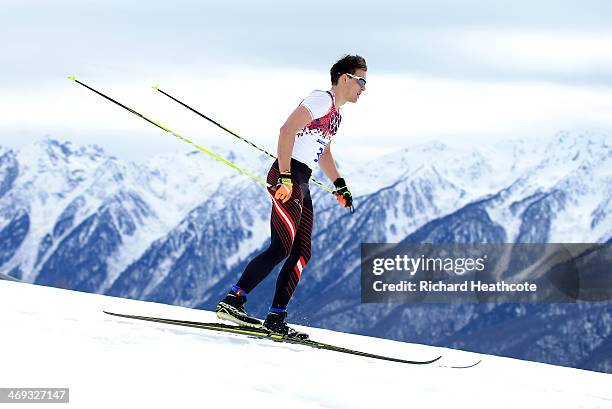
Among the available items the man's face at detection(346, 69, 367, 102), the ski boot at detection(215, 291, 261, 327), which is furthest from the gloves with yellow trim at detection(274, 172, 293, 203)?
the ski boot at detection(215, 291, 261, 327)

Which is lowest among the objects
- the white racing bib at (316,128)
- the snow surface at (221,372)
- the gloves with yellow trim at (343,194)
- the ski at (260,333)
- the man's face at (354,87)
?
the snow surface at (221,372)

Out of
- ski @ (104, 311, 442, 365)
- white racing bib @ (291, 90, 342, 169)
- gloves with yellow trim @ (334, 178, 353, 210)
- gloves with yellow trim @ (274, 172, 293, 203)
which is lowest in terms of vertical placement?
ski @ (104, 311, 442, 365)

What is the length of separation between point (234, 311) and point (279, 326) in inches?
18.9

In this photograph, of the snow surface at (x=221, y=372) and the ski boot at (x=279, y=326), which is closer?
the snow surface at (x=221, y=372)

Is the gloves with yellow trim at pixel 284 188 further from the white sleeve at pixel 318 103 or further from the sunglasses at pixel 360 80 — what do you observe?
the sunglasses at pixel 360 80

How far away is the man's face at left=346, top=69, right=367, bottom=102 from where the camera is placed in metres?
8.62

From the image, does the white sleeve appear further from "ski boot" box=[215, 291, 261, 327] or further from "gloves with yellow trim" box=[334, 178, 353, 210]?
"ski boot" box=[215, 291, 261, 327]

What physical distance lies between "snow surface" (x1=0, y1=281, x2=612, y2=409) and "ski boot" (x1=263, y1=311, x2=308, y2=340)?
0.18m

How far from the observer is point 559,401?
751 cm

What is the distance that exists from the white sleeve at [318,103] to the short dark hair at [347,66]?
0.28 metres

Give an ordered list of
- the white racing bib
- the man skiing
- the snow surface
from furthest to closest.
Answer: the white racing bib < the man skiing < the snow surface

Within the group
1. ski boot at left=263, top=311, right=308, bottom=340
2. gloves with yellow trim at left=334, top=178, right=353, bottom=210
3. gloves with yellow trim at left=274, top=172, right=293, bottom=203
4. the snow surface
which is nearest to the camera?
the snow surface

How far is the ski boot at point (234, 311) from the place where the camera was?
28.5ft

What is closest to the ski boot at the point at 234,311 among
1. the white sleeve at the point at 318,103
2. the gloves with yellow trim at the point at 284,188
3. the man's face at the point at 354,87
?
the gloves with yellow trim at the point at 284,188
